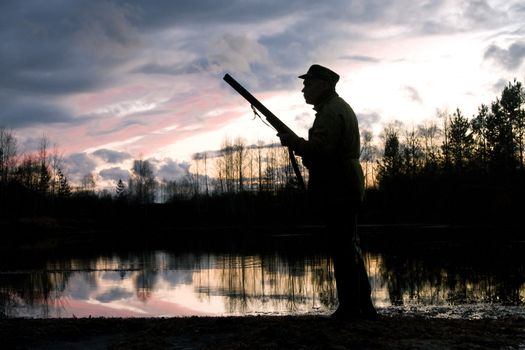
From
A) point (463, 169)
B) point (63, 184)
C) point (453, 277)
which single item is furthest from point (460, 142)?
point (63, 184)

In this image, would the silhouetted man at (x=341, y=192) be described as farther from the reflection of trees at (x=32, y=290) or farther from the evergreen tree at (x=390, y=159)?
the evergreen tree at (x=390, y=159)

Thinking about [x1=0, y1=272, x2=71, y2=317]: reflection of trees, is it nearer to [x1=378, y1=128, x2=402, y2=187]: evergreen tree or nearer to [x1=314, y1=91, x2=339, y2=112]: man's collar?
[x1=314, y1=91, x2=339, y2=112]: man's collar

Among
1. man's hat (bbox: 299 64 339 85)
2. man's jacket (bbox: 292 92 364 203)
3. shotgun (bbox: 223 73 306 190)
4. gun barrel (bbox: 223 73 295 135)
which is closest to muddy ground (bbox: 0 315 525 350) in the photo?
man's jacket (bbox: 292 92 364 203)

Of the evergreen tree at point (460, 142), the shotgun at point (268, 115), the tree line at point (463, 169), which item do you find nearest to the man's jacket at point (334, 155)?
the shotgun at point (268, 115)

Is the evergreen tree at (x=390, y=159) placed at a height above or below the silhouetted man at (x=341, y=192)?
above

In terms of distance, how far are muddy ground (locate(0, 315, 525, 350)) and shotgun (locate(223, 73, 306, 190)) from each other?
172 cm

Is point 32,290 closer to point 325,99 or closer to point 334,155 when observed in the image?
point 325,99

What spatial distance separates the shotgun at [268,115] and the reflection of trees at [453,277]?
7.76 m

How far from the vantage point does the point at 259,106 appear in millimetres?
6410

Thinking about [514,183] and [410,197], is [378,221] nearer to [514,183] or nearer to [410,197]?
[410,197]

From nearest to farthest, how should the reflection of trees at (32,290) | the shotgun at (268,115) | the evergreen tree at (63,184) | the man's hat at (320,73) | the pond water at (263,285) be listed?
the man's hat at (320,73)
the shotgun at (268,115)
the pond water at (263,285)
the reflection of trees at (32,290)
the evergreen tree at (63,184)

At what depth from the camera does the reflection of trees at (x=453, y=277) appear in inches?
530

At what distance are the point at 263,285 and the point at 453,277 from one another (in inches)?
246

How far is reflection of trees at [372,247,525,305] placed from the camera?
1345cm
